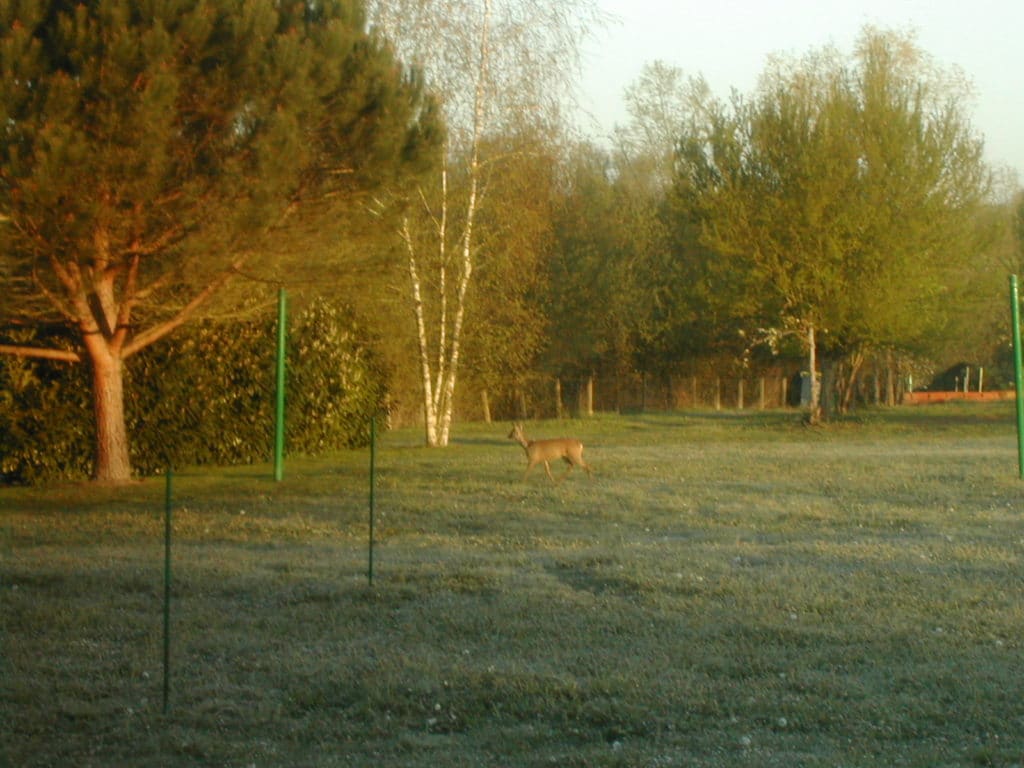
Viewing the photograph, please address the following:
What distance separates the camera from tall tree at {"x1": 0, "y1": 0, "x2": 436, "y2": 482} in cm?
1423

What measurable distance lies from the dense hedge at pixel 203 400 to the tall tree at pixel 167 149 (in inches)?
38.3

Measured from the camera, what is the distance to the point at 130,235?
51.1 ft

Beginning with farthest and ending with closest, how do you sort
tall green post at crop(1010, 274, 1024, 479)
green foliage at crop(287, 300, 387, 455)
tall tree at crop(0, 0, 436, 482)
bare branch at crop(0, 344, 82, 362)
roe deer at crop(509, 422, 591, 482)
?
1. green foliage at crop(287, 300, 387, 455)
2. tall green post at crop(1010, 274, 1024, 479)
3. bare branch at crop(0, 344, 82, 362)
4. roe deer at crop(509, 422, 591, 482)
5. tall tree at crop(0, 0, 436, 482)

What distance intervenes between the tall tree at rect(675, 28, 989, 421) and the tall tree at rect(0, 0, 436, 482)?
14.2 metres

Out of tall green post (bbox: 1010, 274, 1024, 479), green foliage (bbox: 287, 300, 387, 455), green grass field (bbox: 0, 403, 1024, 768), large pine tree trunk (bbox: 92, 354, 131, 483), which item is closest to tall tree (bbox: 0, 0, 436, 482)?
large pine tree trunk (bbox: 92, 354, 131, 483)

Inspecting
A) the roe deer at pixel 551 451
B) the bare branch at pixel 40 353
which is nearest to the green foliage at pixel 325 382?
the bare branch at pixel 40 353

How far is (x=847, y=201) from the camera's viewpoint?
2895 centimetres

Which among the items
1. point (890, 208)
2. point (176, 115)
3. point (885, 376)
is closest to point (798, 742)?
point (176, 115)

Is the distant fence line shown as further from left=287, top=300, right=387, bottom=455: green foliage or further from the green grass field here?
the green grass field

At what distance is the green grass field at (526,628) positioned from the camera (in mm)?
5754

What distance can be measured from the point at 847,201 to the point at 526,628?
Result: 23.0 m

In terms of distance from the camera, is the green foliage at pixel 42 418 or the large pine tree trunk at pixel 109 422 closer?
the large pine tree trunk at pixel 109 422

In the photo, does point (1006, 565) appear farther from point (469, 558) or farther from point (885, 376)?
point (885, 376)

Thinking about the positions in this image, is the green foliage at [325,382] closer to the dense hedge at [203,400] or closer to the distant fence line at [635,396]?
the dense hedge at [203,400]
